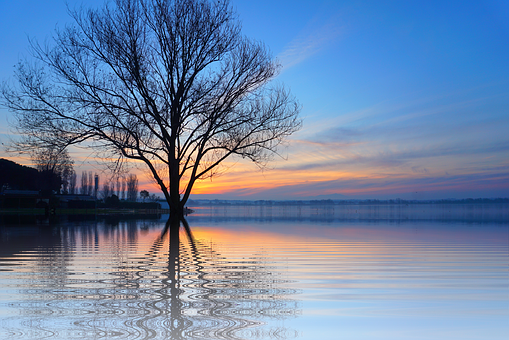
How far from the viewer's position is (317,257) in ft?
27.9

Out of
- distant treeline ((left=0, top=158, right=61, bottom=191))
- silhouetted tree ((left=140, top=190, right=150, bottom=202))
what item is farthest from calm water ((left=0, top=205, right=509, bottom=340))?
silhouetted tree ((left=140, top=190, right=150, bottom=202))

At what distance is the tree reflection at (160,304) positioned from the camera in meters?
3.46

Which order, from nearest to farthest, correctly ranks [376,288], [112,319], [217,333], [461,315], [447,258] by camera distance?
[217,333] → [112,319] → [461,315] → [376,288] → [447,258]

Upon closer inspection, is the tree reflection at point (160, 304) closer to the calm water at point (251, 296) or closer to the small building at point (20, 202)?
the calm water at point (251, 296)

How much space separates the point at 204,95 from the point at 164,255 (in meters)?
14.2

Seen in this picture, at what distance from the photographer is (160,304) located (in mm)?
4273

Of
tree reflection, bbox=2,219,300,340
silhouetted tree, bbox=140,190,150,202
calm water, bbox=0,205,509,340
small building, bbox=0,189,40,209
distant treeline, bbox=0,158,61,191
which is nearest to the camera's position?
tree reflection, bbox=2,219,300,340

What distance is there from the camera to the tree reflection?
3.46 metres

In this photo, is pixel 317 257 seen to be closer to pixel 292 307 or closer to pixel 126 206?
pixel 292 307

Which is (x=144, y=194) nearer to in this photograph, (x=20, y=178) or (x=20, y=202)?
(x=20, y=178)

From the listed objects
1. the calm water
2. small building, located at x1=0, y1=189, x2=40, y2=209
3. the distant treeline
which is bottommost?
the calm water

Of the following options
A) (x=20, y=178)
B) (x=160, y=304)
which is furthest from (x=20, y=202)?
(x=160, y=304)

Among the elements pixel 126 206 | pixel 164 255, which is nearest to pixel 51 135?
pixel 164 255

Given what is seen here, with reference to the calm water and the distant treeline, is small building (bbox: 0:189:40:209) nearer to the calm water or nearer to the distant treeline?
the distant treeline
